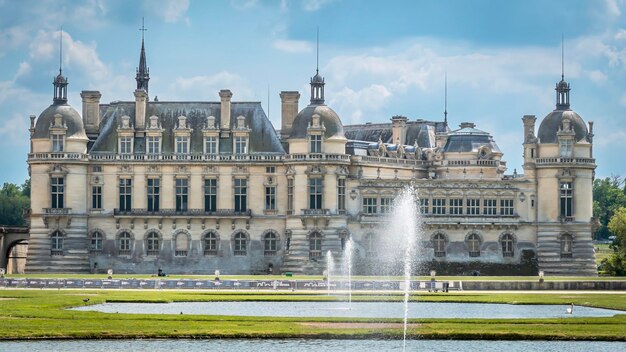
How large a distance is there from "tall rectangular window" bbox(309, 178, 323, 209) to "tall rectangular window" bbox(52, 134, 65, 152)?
60.6 feet

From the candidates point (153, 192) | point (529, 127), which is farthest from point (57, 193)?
point (529, 127)

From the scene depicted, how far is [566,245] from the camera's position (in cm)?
12912

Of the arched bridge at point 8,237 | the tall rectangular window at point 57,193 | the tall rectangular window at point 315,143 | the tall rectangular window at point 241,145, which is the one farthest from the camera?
the arched bridge at point 8,237

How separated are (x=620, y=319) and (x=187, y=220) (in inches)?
2178

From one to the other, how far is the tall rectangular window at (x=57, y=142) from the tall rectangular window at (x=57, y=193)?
223cm

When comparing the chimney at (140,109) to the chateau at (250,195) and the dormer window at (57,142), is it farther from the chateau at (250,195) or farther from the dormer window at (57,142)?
the dormer window at (57,142)

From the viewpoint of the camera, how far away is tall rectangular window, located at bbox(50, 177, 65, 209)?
126m

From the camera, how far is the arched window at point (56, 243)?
12544 cm

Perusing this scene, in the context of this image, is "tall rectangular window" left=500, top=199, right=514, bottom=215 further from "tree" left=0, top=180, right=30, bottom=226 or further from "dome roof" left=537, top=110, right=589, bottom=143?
"tree" left=0, top=180, right=30, bottom=226

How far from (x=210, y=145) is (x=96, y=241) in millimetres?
11047

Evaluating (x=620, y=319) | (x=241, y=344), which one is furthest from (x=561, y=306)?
(x=241, y=344)

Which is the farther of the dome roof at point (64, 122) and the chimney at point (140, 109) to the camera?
the chimney at point (140, 109)

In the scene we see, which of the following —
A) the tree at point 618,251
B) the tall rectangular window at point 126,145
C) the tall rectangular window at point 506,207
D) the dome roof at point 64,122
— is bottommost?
the tree at point 618,251

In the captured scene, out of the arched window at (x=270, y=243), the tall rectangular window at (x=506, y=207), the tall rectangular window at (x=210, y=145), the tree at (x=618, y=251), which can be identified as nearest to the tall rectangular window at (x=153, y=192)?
the tall rectangular window at (x=210, y=145)
